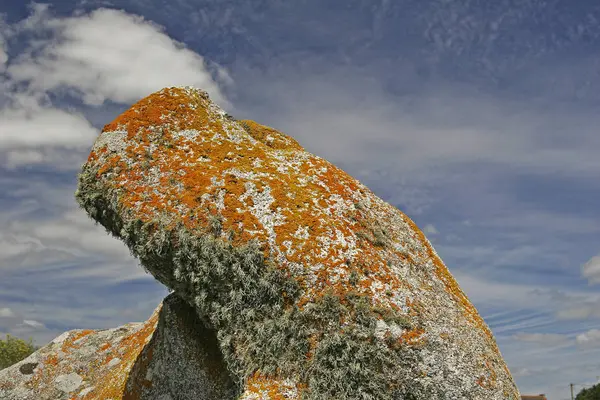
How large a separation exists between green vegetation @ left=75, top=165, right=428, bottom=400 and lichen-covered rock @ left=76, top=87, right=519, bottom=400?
0.06 ft

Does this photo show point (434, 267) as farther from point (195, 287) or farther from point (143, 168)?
point (143, 168)

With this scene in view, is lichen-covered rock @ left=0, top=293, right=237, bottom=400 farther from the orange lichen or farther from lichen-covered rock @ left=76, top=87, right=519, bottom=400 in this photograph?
the orange lichen

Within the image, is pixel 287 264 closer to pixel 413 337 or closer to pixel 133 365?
pixel 413 337

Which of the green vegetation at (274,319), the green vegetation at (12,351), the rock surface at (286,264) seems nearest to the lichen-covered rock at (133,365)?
the rock surface at (286,264)

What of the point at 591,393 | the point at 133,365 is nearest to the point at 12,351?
the point at 133,365

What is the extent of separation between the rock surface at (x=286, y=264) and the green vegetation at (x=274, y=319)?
0.02m

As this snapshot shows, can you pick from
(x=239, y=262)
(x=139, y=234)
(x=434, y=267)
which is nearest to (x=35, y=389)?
(x=139, y=234)

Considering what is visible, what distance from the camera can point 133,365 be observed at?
13.4 meters

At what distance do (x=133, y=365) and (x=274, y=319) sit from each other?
540 centimetres

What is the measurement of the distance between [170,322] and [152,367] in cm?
104

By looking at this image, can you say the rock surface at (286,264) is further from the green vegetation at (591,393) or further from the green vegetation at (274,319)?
the green vegetation at (591,393)

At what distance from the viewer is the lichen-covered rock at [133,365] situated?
1185cm

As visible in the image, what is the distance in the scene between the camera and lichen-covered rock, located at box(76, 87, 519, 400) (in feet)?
30.0

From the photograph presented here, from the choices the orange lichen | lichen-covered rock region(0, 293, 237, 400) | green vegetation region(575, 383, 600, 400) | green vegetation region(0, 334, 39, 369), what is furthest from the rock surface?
green vegetation region(575, 383, 600, 400)
